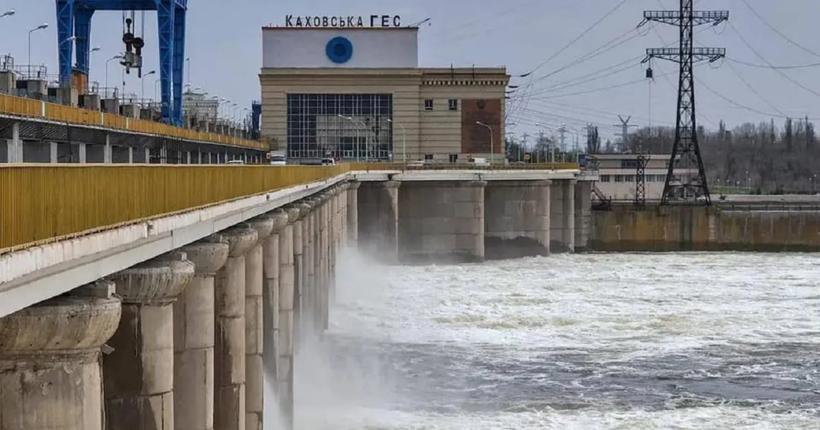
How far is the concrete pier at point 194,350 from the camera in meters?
18.5

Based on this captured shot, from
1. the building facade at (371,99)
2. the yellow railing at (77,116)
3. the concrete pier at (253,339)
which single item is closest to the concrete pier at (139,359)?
the concrete pier at (253,339)

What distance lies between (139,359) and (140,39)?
64338 mm

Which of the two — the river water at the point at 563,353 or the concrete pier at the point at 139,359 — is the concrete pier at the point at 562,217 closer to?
the river water at the point at 563,353

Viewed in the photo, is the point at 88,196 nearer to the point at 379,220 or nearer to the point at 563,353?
the point at 563,353

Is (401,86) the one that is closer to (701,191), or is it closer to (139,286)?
(701,191)

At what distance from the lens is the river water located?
118 ft

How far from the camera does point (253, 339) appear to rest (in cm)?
2638

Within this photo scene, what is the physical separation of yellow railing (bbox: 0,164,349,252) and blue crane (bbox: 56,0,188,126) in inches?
1976

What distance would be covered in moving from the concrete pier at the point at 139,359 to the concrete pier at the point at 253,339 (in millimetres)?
9862

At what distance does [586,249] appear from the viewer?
101 meters

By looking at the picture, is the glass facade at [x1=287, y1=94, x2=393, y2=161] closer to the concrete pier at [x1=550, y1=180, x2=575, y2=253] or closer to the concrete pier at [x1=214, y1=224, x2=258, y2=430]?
the concrete pier at [x1=550, y1=180, x2=575, y2=253]

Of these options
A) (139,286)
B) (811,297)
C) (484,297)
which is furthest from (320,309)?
A: (139,286)

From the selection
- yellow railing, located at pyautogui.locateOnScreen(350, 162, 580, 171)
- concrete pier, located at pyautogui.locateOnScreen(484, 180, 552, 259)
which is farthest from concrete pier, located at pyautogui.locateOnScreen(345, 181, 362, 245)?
concrete pier, located at pyautogui.locateOnScreen(484, 180, 552, 259)

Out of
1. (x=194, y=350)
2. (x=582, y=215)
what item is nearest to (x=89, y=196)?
(x=194, y=350)
